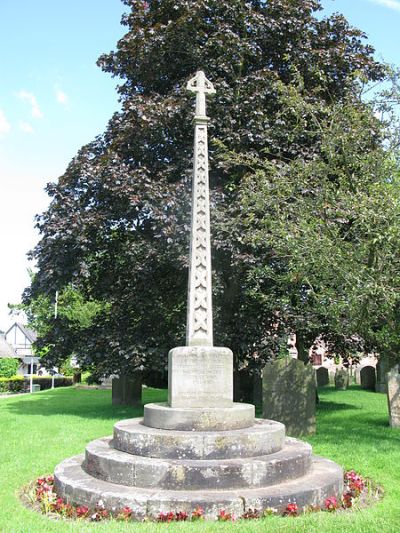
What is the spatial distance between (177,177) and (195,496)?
→ 41.6ft

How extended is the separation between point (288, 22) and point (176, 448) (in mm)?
15052

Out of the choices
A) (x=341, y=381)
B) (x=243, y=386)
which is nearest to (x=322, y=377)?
(x=341, y=381)

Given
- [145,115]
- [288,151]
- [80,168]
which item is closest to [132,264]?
[80,168]

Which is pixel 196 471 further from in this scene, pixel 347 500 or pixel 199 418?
pixel 347 500

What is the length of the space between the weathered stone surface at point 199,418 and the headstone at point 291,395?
5122 millimetres

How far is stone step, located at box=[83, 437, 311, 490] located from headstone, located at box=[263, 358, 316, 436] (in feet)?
18.2

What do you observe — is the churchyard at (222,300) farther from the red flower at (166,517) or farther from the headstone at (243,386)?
the headstone at (243,386)

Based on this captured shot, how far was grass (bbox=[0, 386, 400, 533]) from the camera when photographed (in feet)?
17.5

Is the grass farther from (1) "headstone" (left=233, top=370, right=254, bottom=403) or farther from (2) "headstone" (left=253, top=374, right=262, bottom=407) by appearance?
(1) "headstone" (left=233, top=370, right=254, bottom=403)

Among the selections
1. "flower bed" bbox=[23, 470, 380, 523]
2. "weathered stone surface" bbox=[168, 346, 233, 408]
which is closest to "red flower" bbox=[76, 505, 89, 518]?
"flower bed" bbox=[23, 470, 380, 523]

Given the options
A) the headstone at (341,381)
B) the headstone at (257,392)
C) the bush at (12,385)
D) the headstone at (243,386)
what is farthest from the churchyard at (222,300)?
the bush at (12,385)

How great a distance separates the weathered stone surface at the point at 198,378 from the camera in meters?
7.57

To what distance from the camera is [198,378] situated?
7.59 metres

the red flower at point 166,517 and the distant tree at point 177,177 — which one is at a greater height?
the distant tree at point 177,177
